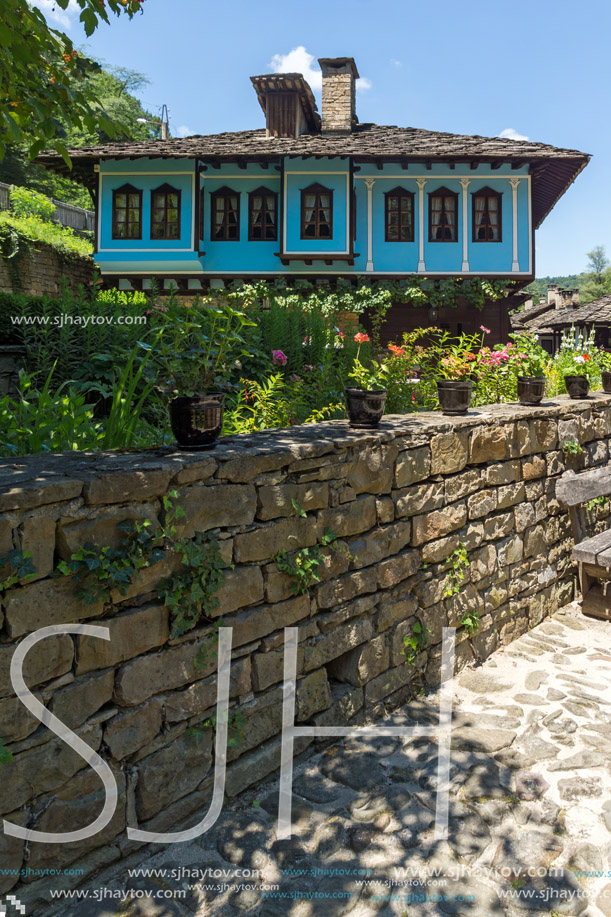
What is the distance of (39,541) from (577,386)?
5053 mm

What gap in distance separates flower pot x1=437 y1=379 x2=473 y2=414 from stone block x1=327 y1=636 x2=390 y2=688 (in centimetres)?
166

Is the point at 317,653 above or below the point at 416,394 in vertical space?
below

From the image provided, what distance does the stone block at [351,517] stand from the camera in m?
3.07

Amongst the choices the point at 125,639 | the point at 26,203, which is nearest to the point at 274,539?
the point at 125,639

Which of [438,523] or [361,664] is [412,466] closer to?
[438,523]

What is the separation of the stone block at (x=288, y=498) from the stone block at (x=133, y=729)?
2.86 ft

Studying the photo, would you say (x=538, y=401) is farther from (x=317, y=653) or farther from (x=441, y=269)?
(x=441, y=269)

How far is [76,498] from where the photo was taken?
6.79ft

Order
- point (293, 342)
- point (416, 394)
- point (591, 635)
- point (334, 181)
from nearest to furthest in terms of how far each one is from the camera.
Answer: point (591, 635) < point (416, 394) < point (293, 342) < point (334, 181)

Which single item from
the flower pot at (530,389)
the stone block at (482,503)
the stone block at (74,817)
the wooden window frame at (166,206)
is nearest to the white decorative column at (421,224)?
the wooden window frame at (166,206)

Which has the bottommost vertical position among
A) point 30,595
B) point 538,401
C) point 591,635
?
point 591,635

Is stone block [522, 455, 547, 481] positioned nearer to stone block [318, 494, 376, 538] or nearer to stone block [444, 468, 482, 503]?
stone block [444, 468, 482, 503]

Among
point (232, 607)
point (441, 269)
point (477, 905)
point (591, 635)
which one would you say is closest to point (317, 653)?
point (232, 607)

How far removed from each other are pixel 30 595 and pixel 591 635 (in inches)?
157
